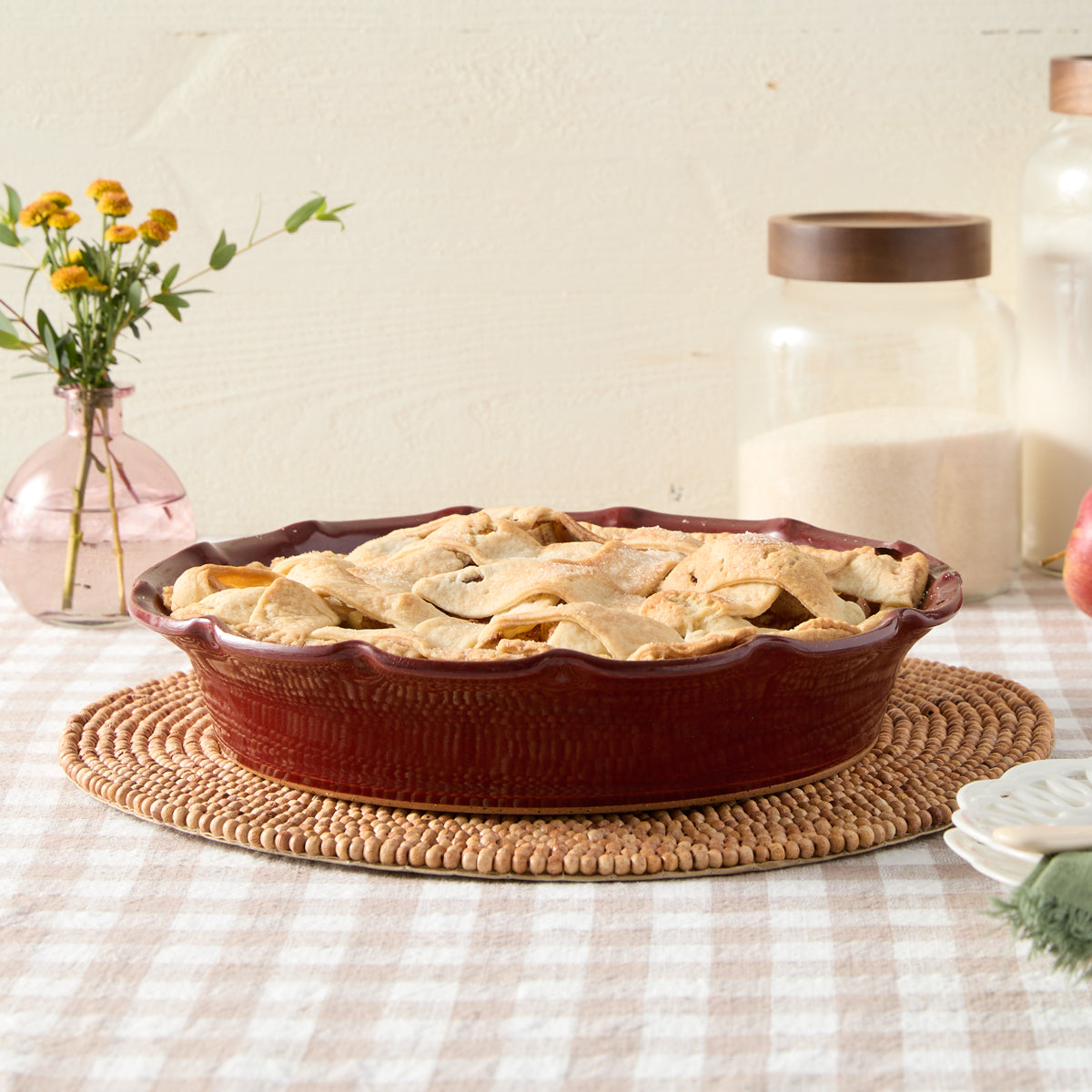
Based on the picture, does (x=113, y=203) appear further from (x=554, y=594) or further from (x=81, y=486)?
(x=554, y=594)

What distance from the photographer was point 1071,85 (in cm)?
121

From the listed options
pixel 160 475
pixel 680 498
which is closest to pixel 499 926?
pixel 160 475

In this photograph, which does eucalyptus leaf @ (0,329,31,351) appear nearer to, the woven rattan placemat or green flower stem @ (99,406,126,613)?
green flower stem @ (99,406,126,613)

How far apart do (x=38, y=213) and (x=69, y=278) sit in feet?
0.18

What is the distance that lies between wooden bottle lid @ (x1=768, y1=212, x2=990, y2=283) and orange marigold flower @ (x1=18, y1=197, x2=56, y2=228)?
0.55 m

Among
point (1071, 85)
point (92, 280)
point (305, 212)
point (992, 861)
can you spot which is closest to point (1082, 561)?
point (1071, 85)

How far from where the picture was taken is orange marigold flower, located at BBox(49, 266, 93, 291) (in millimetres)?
1053

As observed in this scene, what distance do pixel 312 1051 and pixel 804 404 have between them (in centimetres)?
80

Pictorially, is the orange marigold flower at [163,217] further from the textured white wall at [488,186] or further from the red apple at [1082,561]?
the red apple at [1082,561]

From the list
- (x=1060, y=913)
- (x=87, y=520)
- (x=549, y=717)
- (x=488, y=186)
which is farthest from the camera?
(x=488, y=186)

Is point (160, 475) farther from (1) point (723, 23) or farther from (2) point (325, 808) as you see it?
(1) point (723, 23)

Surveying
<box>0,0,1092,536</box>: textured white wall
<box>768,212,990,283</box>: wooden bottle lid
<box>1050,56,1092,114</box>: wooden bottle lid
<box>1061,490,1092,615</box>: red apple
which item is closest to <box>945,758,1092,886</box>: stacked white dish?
<box>1061,490,1092,615</box>: red apple

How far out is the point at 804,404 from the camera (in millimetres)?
1240

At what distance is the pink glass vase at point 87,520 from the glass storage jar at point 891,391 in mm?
486
